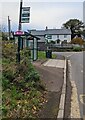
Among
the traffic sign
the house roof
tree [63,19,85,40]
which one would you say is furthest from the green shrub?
tree [63,19,85,40]

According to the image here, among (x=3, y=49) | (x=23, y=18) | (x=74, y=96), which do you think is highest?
(x=23, y=18)

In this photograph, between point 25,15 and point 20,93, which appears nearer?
point 20,93

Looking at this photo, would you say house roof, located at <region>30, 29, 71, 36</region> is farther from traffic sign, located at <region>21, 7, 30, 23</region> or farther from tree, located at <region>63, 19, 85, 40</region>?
traffic sign, located at <region>21, 7, 30, 23</region>

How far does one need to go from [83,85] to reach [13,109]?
604 centimetres

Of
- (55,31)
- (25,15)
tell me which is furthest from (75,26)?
(25,15)

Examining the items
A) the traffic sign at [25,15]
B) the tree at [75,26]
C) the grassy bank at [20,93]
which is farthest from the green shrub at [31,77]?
the tree at [75,26]

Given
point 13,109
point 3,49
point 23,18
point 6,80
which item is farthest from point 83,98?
point 3,49

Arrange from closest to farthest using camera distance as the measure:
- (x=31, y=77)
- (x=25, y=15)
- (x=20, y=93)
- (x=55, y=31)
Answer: (x=20, y=93) → (x=31, y=77) → (x=25, y=15) → (x=55, y=31)

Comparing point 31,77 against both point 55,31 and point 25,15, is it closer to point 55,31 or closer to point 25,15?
point 25,15

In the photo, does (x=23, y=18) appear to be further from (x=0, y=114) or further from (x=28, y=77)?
(x=0, y=114)

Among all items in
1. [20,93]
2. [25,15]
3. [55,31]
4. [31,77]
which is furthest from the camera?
[55,31]

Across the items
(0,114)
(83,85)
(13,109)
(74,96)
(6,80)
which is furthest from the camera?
(83,85)

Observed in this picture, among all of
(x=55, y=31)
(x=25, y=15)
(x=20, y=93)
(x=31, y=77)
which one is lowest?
(x=20, y=93)

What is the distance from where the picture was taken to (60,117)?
759 cm
